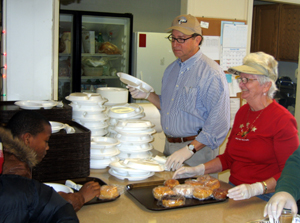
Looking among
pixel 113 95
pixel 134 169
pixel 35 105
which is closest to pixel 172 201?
pixel 134 169

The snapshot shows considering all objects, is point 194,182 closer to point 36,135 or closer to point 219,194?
point 219,194

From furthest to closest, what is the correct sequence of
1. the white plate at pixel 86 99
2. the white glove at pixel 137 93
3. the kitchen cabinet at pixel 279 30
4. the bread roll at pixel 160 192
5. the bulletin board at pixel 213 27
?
1. the kitchen cabinet at pixel 279 30
2. the bulletin board at pixel 213 27
3. the white glove at pixel 137 93
4. the white plate at pixel 86 99
5. the bread roll at pixel 160 192

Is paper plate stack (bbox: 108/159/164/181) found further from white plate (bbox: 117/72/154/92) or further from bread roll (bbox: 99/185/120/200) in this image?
white plate (bbox: 117/72/154/92)

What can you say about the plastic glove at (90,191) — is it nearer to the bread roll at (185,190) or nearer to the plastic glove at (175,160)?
the bread roll at (185,190)

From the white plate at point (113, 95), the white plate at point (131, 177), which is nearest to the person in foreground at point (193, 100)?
the white plate at point (113, 95)

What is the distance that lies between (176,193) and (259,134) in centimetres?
64

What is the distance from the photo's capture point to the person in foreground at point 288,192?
4.21 ft

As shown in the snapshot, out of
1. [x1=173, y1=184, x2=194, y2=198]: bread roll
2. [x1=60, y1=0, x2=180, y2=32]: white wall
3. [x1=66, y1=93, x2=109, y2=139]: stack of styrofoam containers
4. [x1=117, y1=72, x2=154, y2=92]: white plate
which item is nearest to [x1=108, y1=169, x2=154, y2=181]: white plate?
[x1=173, y1=184, x2=194, y2=198]: bread roll

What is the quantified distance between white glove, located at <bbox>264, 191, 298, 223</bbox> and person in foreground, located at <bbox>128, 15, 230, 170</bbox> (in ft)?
2.86

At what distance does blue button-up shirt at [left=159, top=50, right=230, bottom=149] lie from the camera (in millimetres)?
2254

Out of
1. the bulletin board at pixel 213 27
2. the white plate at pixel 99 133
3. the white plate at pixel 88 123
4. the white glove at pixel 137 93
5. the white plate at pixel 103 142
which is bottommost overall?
the white plate at pixel 103 142

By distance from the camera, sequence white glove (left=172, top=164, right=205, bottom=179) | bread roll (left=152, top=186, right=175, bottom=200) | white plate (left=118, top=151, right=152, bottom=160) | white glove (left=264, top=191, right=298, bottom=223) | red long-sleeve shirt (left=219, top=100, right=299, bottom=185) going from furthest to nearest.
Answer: white plate (left=118, top=151, right=152, bottom=160) < white glove (left=172, top=164, right=205, bottom=179) < red long-sleeve shirt (left=219, top=100, right=299, bottom=185) < bread roll (left=152, top=186, right=175, bottom=200) < white glove (left=264, top=191, right=298, bottom=223)

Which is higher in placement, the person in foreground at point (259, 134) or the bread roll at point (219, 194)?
the person in foreground at point (259, 134)

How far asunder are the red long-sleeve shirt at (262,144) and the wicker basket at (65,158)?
89cm
